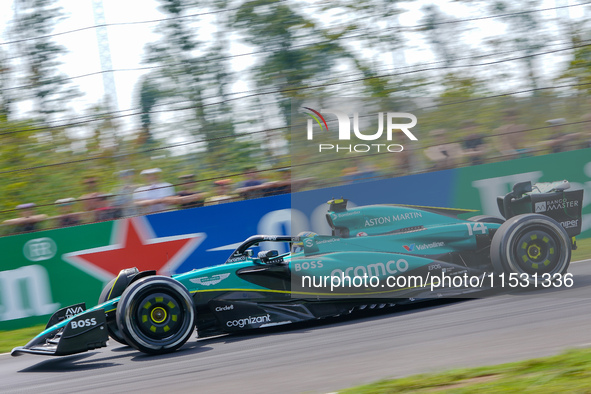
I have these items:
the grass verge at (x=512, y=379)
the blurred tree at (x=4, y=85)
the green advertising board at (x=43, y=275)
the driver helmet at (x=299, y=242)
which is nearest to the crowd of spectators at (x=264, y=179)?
the green advertising board at (x=43, y=275)

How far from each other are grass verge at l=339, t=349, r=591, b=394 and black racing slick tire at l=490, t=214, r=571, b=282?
2137 millimetres

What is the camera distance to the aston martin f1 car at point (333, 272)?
5.76m

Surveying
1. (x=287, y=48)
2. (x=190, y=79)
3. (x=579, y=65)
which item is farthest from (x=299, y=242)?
(x=579, y=65)

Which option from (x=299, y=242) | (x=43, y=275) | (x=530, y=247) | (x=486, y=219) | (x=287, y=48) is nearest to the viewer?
(x=299, y=242)

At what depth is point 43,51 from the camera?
9984 millimetres

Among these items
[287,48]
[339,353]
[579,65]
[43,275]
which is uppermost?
[287,48]

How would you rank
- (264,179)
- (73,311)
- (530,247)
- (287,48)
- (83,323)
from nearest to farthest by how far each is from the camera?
(83,323)
(73,311)
(530,247)
(264,179)
(287,48)

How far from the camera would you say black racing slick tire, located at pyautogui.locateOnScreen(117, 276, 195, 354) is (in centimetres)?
570

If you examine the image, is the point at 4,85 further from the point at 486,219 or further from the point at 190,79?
the point at 486,219

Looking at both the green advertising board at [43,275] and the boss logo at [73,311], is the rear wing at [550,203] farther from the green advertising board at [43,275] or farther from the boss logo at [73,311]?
the green advertising board at [43,275]

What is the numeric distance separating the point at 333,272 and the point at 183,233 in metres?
3.32

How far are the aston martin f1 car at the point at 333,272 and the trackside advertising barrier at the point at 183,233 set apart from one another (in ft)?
4.85

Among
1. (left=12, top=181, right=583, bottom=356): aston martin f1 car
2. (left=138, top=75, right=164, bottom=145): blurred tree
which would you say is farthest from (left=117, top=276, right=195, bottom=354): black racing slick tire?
(left=138, top=75, right=164, bottom=145): blurred tree

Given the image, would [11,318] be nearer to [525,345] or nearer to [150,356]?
[150,356]
